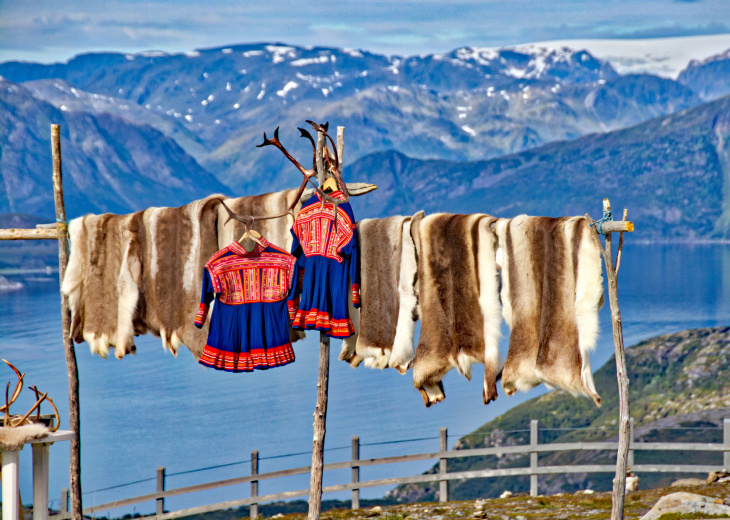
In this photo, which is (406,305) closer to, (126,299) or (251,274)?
(251,274)

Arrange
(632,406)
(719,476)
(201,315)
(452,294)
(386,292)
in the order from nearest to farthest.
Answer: (452,294), (386,292), (201,315), (719,476), (632,406)

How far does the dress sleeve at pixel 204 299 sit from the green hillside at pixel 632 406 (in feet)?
65.6

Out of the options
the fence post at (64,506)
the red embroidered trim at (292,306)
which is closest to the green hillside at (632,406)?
the fence post at (64,506)

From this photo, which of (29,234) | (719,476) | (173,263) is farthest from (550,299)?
(719,476)

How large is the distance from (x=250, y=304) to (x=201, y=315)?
34 centimetres

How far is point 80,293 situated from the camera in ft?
20.6

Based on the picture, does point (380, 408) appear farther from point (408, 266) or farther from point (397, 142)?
point (397, 142)

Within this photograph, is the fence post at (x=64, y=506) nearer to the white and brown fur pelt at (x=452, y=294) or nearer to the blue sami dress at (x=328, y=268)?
the blue sami dress at (x=328, y=268)

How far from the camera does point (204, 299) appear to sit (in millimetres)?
5699

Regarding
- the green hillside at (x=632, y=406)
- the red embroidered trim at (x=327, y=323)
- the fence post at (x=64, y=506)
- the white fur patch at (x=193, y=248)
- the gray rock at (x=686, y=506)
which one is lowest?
the green hillside at (x=632, y=406)

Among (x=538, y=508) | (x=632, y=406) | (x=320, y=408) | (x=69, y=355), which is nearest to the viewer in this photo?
(x=320, y=408)

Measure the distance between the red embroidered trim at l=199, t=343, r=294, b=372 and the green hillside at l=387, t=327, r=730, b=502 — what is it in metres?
19.7

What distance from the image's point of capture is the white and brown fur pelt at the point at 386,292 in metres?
5.41

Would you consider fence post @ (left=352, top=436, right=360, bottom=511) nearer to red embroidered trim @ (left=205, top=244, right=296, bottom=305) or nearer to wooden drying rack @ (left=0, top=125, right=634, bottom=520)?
wooden drying rack @ (left=0, top=125, right=634, bottom=520)
